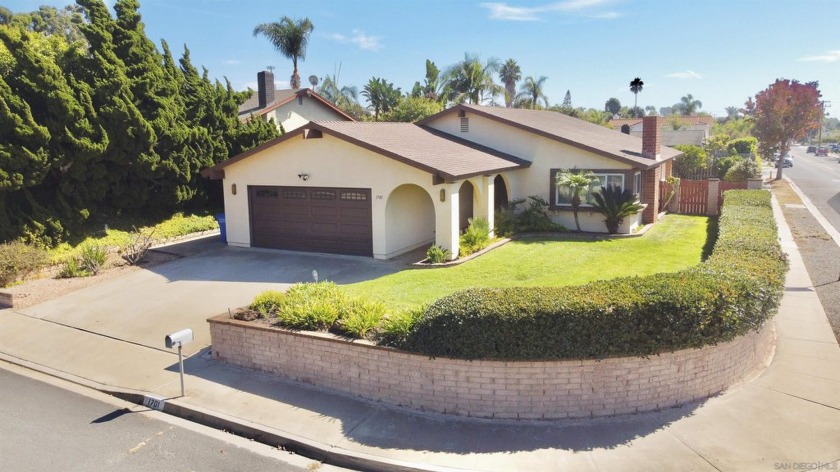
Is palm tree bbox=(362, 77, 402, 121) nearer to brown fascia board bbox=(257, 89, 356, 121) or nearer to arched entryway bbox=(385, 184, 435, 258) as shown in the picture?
brown fascia board bbox=(257, 89, 356, 121)

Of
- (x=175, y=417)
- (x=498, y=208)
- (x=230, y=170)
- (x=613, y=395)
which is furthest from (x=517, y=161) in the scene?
(x=175, y=417)

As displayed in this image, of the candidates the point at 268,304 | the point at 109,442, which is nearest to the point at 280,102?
the point at 268,304

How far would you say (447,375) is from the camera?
7324 millimetres

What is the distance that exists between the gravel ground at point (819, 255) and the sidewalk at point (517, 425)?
7.90ft

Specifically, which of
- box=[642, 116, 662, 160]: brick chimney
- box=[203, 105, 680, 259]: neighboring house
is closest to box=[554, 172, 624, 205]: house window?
box=[203, 105, 680, 259]: neighboring house

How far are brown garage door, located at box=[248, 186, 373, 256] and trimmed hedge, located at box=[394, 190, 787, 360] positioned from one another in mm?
8407

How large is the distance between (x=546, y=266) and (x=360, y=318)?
7188 millimetres

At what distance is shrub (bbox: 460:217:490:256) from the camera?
1556cm

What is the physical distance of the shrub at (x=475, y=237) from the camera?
15.6 meters

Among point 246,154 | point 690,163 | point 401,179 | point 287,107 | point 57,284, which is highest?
point 287,107

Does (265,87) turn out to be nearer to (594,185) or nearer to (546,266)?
(594,185)

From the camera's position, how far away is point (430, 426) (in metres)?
7.08

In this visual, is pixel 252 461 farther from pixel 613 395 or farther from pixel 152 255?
pixel 152 255

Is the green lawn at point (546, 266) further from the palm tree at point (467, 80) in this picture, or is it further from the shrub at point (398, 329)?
the palm tree at point (467, 80)
